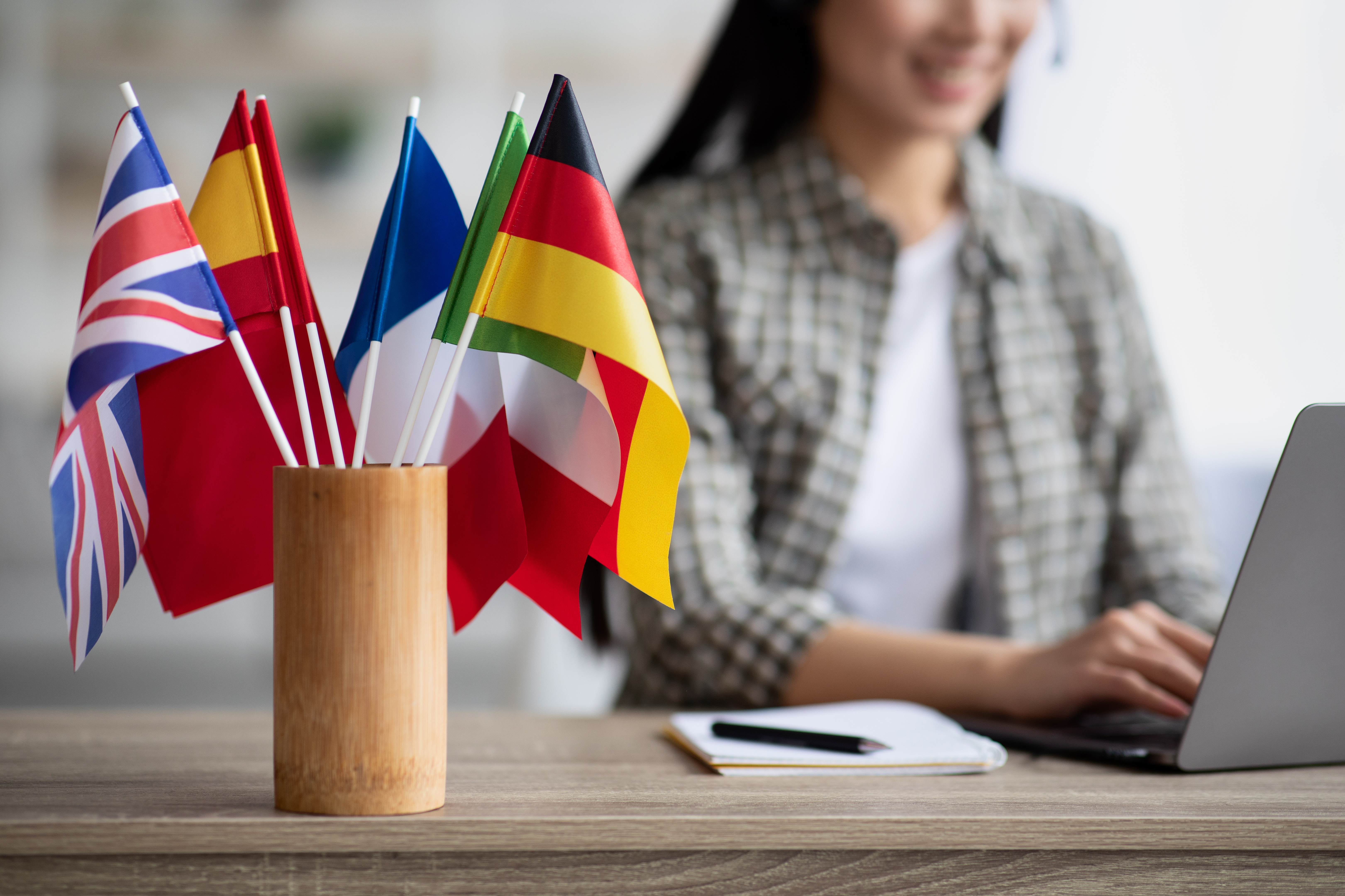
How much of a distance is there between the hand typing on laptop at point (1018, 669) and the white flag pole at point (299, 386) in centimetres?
54

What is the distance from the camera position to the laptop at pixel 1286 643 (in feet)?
1.98

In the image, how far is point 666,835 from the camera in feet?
1.68

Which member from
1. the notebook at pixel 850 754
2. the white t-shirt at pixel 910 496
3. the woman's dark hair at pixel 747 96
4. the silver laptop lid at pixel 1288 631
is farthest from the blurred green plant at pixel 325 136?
the silver laptop lid at pixel 1288 631

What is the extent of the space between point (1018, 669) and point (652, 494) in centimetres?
42

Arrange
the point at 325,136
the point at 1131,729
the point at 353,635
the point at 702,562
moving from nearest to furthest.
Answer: the point at 353,635
the point at 1131,729
the point at 702,562
the point at 325,136

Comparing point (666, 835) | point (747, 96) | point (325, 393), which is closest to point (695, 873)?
point (666, 835)

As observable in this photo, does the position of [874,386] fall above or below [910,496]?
above

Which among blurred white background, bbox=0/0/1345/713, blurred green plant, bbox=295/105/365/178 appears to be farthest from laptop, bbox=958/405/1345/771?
blurred green plant, bbox=295/105/365/178

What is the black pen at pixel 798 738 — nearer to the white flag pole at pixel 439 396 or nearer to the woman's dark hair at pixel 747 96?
the white flag pole at pixel 439 396

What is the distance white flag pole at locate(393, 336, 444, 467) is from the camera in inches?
20.1

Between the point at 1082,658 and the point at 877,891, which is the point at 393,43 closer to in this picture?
the point at 1082,658

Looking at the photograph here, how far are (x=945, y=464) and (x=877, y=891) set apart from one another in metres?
0.81

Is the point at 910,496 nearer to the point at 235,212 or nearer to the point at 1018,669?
the point at 1018,669

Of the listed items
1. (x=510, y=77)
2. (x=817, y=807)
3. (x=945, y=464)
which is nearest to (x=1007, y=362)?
(x=945, y=464)
